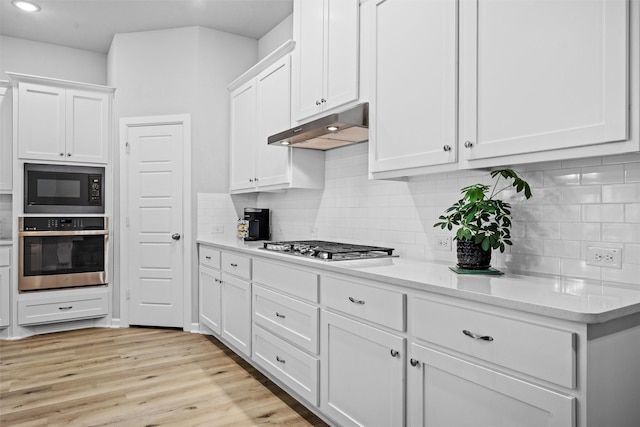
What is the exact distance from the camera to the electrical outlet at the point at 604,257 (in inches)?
63.6

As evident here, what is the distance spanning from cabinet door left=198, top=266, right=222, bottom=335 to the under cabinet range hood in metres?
1.36

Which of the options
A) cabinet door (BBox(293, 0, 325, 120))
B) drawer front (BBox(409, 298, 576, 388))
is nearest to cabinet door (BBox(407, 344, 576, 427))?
drawer front (BBox(409, 298, 576, 388))

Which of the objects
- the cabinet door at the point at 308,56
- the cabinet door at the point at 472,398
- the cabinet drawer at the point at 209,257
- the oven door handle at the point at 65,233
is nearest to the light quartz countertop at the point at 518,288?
the cabinet door at the point at 472,398

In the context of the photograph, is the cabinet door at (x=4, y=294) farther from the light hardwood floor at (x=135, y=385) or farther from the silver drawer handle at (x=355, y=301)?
the silver drawer handle at (x=355, y=301)

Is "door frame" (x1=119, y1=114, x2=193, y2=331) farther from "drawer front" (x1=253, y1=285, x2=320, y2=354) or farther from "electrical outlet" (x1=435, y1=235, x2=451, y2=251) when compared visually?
"electrical outlet" (x1=435, y1=235, x2=451, y2=251)

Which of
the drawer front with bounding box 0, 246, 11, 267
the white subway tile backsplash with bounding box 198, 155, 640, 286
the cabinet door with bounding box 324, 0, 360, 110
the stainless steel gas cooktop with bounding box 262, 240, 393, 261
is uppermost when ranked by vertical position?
the cabinet door with bounding box 324, 0, 360, 110

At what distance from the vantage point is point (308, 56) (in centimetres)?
296

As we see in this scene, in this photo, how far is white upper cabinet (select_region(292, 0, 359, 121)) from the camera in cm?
255

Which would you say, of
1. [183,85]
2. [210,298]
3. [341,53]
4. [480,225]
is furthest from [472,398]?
[183,85]

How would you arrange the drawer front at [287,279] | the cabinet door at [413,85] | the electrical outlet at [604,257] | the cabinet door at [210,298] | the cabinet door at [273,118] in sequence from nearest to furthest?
the electrical outlet at [604,257]
the cabinet door at [413,85]
the drawer front at [287,279]
the cabinet door at [273,118]
the cabinet door at [210,298]

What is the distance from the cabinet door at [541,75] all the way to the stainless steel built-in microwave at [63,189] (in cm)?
383

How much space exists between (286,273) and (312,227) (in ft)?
3.48

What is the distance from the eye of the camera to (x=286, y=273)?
2.57 metres

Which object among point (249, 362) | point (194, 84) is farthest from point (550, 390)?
point (194, 84)
